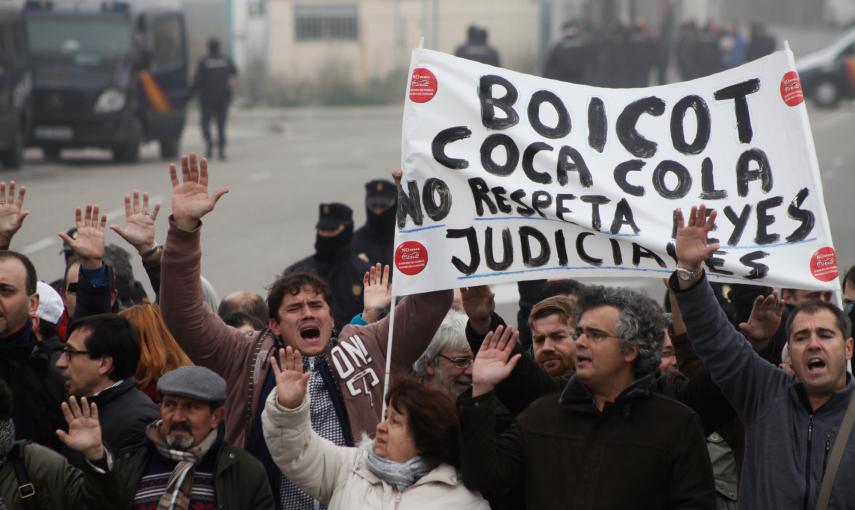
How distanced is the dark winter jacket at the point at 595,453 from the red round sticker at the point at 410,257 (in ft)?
3.12

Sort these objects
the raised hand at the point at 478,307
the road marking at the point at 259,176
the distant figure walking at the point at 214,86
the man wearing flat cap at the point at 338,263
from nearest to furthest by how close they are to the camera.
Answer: the raised hand at the point at 478,307 < the man wearing flat cap at the point at 338,263 < the road marking at the point at 259,176 < the distant figure walking at the point at 214,86

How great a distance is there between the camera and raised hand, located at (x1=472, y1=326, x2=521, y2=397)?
202 inches

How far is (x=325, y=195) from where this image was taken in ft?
72.5

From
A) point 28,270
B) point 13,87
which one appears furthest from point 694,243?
point 13,87

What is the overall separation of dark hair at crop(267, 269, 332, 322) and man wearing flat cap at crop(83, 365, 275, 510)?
28.9 inches

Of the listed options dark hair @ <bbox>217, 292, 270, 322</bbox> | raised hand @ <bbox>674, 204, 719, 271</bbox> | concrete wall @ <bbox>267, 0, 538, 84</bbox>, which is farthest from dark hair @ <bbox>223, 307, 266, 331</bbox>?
concrete wall @ <bbox>267, 0, 538, 84</bbox>

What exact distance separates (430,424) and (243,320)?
7.83ft

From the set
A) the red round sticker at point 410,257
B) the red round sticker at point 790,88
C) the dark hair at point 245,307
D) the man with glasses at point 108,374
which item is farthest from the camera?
the dark hair at point 245,307

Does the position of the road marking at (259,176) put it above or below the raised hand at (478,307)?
below

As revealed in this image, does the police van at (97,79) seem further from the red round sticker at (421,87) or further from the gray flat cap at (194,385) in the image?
the gray flat cap at (194,385)

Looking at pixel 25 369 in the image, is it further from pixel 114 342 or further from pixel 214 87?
pixel 214 87

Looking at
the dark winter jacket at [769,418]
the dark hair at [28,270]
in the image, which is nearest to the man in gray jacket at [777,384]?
the dark winter jacket at [769,418]

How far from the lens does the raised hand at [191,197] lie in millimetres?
5570

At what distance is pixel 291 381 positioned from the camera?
510cm
